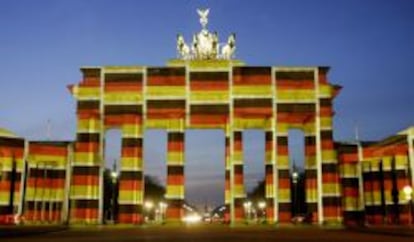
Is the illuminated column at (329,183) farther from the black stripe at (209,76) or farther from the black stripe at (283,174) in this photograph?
the black stripe at (209,76)

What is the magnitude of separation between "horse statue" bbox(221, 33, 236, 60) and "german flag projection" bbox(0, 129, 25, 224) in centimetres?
2667

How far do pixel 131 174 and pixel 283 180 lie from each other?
56.0ft

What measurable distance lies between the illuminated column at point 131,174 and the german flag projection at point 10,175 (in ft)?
45.9

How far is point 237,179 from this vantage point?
63.8 metres

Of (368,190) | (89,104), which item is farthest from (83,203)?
(368,190)

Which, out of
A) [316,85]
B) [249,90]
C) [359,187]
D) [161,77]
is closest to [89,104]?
[161,77]

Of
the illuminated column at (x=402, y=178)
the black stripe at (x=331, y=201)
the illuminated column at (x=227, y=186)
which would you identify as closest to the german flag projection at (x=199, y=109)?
the black stripe at (x=331, y=201)

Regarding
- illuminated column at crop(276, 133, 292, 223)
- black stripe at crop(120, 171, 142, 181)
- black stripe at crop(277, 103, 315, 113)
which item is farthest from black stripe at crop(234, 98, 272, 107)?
black stripe at crop(120, 171, 142, 181)

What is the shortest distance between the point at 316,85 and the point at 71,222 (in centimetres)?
3107

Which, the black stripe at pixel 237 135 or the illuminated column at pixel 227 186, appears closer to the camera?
Answer: the black stripe at pixel 237 135

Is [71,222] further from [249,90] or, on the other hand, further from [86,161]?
[249,90]

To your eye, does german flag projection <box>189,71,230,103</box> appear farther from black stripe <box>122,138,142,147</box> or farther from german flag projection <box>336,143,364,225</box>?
german flag projection <box>336,143,364,225</box>

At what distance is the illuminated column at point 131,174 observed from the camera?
61.5m

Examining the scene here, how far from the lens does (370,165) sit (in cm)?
7006
